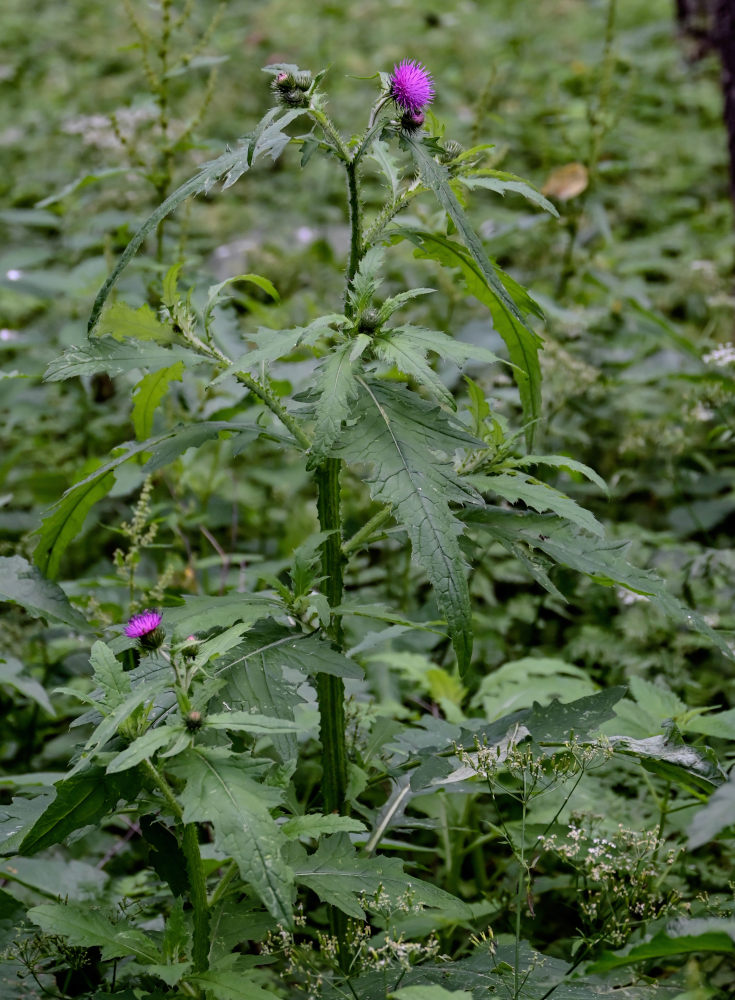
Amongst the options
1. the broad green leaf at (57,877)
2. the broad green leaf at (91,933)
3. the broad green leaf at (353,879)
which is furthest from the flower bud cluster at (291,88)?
the broad green leaf at (57,877)

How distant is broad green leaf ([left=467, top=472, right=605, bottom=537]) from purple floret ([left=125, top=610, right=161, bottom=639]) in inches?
25.5

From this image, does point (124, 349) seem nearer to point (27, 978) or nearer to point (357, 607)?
point (357, 607)

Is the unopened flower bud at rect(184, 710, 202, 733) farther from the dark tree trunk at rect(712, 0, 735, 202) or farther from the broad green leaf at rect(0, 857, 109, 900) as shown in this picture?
the dark tree trunk at rect(712, 0, 735, 202)

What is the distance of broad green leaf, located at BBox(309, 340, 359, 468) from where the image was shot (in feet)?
4.72

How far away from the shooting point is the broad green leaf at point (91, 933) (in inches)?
57.0

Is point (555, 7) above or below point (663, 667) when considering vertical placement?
above

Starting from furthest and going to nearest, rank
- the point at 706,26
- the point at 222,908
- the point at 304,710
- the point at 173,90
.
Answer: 1. the point at 173,90
2. the point at 706,26
3. the point at 304,710
4. the point at 222,908

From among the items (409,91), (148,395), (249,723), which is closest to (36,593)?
(148,395)

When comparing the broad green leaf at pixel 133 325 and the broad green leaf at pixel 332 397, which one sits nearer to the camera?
the broad green leaf at pixel 332 397

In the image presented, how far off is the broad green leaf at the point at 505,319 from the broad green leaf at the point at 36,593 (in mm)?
1075

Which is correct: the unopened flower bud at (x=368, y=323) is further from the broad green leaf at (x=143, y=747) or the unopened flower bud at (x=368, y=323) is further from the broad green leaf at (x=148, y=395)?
the broad green leaf at (x=143, y=747)

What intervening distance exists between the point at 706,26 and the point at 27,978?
5721mm

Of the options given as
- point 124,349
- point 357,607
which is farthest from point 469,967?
point 124,349

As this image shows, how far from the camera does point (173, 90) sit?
791cm
